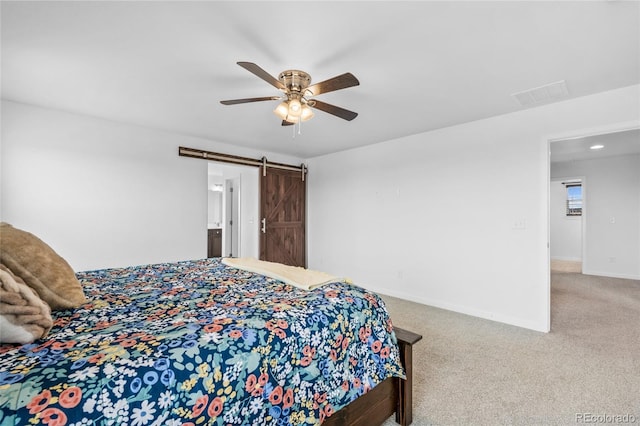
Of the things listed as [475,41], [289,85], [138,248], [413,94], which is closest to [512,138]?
[413,94]

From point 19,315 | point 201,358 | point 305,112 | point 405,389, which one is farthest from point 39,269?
point 405,389

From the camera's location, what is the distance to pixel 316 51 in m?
2.08

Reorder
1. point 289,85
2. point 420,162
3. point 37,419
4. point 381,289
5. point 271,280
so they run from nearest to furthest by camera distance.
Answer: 1. point 37,419
2. point 271,280
3. point 289,85
4. point 420,162
5. point 381,289

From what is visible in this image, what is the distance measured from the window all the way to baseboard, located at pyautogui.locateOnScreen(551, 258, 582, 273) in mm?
1219

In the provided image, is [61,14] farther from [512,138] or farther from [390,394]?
[512,138]

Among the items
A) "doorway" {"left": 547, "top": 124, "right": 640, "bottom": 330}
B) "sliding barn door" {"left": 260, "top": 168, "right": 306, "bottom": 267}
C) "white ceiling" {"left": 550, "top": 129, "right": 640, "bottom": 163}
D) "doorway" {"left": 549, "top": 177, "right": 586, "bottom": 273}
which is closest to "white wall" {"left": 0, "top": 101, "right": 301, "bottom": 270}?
"sliding barn door" {"left": 260, "top": 168, "right": 306, "bottom": 267}

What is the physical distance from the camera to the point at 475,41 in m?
2.00

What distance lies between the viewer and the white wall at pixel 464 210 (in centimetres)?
317

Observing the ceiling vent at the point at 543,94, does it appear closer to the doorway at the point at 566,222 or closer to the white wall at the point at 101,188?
the white wall at the point at 101,188

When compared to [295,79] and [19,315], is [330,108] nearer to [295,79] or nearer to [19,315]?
[295,79]

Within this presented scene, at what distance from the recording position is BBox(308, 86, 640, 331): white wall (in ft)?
10.4

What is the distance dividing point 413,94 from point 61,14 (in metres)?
2.68

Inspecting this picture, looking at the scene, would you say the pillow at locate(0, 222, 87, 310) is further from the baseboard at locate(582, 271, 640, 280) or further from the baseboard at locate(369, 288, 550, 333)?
the baseboard at locate(582, 271, 640, 280)

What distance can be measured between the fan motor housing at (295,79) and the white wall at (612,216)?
265 inches
